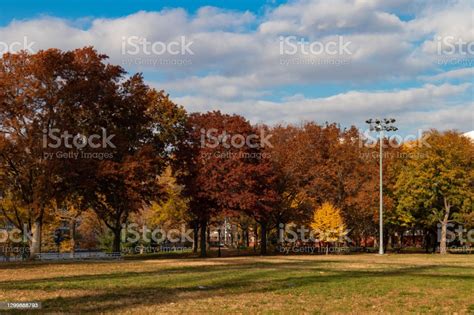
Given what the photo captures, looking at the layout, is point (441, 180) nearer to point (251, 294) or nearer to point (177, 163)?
point (177, 163)

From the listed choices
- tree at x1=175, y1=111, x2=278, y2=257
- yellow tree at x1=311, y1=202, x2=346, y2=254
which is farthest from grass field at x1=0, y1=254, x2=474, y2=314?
yellow tree at x1=311, y1=202, x2=346, y2=254

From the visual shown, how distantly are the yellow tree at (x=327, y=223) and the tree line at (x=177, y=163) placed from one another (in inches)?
86.3

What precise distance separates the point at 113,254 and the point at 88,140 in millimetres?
10698

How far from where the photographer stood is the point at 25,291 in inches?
701

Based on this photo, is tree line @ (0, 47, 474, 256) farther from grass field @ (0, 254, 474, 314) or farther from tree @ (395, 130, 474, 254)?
grass field @ (0, 254, 474, 314)

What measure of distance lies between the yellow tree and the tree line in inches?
86.3

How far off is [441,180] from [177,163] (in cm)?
2863

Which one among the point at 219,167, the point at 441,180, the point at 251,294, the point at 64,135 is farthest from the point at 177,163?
the point at 251,294

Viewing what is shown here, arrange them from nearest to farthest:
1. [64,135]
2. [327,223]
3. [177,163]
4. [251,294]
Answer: [251,294], [64,135], [177,163], [327,223]

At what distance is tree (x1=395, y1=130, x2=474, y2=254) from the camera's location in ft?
207

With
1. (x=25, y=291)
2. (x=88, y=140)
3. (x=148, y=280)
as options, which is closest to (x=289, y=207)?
(x=88, y=140)

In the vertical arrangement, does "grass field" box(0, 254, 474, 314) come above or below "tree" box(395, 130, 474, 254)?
below

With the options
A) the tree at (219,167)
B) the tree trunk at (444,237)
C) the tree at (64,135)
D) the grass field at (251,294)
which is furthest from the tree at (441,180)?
the grass field at (251,294)

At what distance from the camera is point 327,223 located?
198 feet
